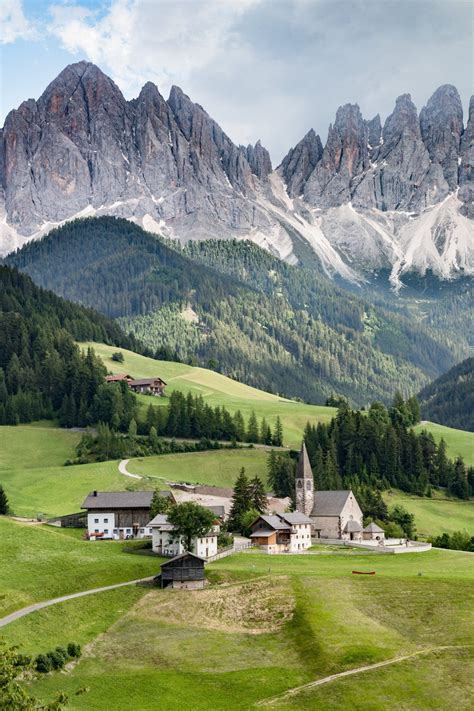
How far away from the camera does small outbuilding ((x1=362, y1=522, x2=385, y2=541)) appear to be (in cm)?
13912

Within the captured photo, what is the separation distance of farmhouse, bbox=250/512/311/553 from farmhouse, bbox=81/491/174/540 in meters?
13.9

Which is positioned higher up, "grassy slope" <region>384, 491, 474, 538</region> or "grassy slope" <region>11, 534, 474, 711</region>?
"grassy slope" <region>384, 491, 474, 538</region>

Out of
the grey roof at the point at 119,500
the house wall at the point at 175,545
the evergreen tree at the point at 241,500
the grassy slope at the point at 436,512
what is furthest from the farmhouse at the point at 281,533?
the grassy slope at the point at 436,512

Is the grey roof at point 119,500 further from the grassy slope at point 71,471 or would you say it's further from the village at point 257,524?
the grassy slope at point 71,471

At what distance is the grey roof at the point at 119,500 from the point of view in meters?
132

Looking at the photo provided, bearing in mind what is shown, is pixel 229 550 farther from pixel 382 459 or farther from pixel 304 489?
pixel 382 459

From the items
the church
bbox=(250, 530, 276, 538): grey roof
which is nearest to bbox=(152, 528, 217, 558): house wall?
bbox=(250, 530, 276, 538): grey roof

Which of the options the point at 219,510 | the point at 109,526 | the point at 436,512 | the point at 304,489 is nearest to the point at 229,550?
the point at 219,510

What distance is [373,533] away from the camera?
13912cm

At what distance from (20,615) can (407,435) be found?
11525 cm

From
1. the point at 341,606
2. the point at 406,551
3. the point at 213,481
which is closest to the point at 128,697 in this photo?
the point at 341,606

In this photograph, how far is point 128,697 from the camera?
73.4 meters

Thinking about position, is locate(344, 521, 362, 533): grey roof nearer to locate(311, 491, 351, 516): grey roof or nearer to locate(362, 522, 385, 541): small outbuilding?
locate(362, 522, 385, 541): small outbuilding

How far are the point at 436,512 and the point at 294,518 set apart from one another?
139ft
